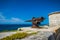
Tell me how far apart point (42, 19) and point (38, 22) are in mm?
568

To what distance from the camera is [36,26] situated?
13992mm

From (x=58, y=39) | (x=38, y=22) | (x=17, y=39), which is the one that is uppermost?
(x=38, y=22)

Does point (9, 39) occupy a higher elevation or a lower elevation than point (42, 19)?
lower

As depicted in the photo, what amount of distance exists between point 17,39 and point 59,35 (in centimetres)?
618

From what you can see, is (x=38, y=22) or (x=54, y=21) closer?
(x=38, y=22)

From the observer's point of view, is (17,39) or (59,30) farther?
(59,30)

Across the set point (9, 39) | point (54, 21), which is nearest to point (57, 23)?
point (54, 21)

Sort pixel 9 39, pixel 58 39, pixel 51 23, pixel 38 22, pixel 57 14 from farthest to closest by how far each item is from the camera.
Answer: pixel 51 23
pixel 57 14
pixel 38 22
pixel 58 39
pixel 9 39

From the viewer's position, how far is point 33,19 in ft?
45.9

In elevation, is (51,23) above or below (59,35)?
above

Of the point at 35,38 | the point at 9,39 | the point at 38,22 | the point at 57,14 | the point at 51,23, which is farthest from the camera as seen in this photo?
the point at 51,23

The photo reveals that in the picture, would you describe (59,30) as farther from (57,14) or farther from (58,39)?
(57,14)

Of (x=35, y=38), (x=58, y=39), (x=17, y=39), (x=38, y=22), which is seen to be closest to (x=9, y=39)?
(x=17, y=39)

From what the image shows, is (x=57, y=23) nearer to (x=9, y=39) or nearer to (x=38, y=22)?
(x=38, y=22)
